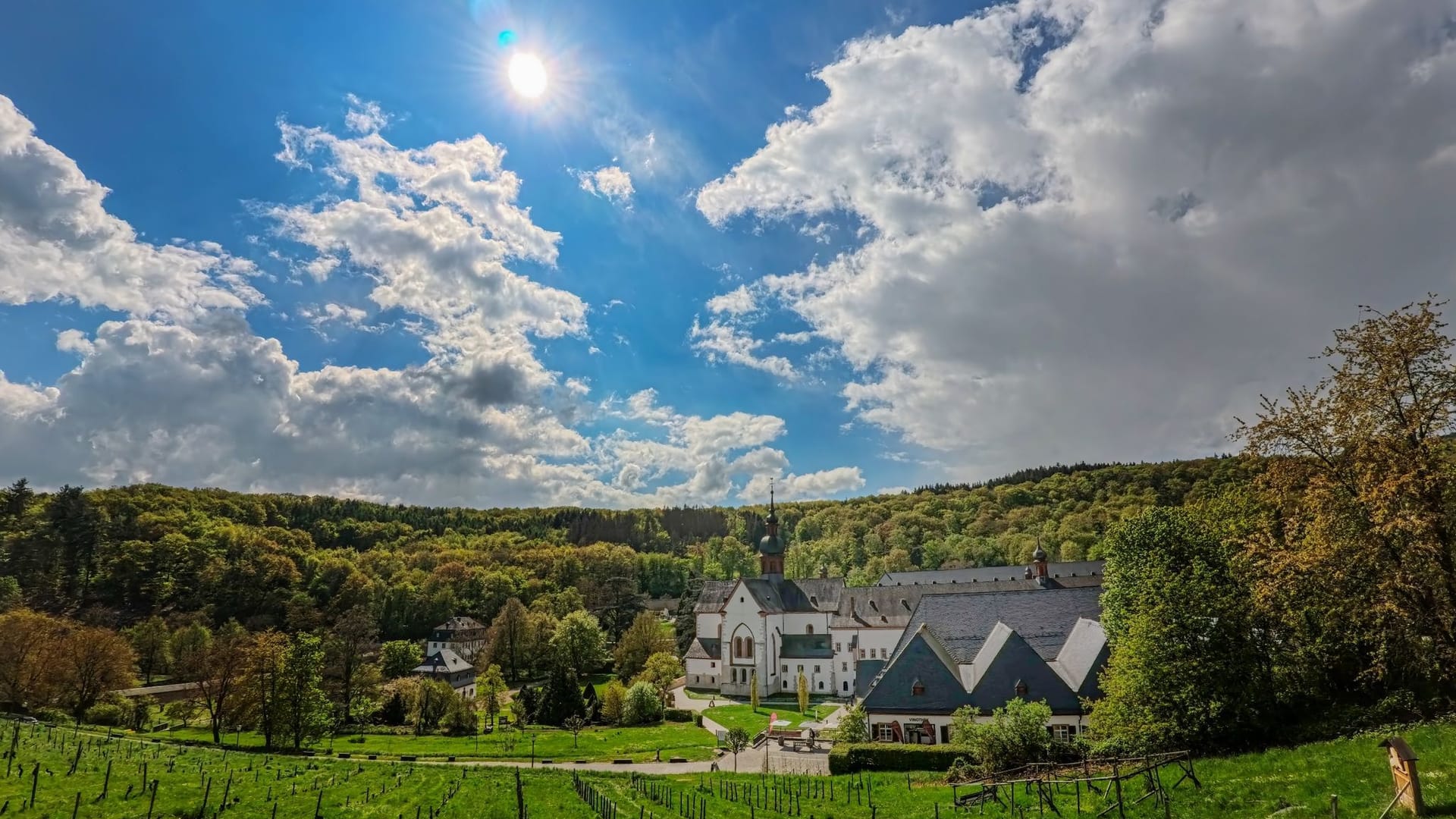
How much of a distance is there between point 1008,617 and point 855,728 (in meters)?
13.2

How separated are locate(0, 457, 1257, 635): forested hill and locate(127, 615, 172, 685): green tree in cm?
1147

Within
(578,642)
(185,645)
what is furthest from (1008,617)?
(185,645)

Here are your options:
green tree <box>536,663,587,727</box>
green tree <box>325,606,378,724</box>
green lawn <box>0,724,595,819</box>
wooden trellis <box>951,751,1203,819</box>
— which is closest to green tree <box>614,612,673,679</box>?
green tree <box>536,663,587,727</box>

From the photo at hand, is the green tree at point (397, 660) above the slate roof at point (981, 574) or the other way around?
the other way around

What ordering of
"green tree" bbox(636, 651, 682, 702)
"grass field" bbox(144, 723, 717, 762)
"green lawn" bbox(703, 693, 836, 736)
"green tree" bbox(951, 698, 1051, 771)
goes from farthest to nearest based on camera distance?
1. "green tree" bbox(636, 651, 682, 702)
2. "green lawn" bbox(703, 693, 836, 736)
3. "grass field" bbox(144, 723, 717, 762)
4. "green tree" bbox(951, 698, 1051, 771)

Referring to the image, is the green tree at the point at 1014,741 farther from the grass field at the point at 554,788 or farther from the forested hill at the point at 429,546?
the forested hill at the point at 429,546

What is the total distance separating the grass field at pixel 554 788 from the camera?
16.4 m

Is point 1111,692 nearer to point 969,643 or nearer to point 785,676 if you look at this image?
point 969,643

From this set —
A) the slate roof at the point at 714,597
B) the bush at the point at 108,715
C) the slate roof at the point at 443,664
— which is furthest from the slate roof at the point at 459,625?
the bush at the point at 108,715

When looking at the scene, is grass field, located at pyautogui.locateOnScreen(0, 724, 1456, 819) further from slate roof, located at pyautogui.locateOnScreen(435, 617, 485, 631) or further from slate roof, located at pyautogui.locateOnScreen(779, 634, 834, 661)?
slate roof, located at pyautogui.locateOnScreen(435, 617, 485, 631)

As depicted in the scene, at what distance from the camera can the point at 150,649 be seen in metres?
72.0

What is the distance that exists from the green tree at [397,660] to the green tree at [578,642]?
14547 mm

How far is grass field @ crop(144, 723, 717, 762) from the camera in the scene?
39906 mm

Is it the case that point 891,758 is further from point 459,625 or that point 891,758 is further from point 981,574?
point 459,625
